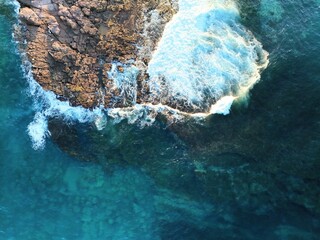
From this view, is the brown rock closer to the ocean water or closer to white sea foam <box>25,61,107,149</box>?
the ocean water

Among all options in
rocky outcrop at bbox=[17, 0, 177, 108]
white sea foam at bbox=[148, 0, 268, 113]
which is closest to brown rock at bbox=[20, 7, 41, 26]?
rocky outcrop at bbox=[17, 0, 177, 108]

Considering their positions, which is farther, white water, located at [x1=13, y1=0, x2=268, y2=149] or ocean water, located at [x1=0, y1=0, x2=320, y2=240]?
white water, located at [x1=13, y1=0, x2=268, y2=149]

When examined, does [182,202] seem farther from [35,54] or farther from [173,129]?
[35,54]

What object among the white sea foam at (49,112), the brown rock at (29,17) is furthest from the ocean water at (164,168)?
the brown rock at (29,17)

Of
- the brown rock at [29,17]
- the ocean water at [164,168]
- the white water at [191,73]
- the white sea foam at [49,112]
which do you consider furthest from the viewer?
the brown rock at [29,17]

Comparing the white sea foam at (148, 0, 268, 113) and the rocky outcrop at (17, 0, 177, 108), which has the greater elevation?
the white sea foam at (148, 0, 268, 113)

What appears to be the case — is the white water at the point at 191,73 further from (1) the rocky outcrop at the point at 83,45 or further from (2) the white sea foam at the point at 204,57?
(1) the rocky outcrop at the point at 83,45

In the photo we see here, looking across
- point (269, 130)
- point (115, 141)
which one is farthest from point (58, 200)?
point (269, 130)
